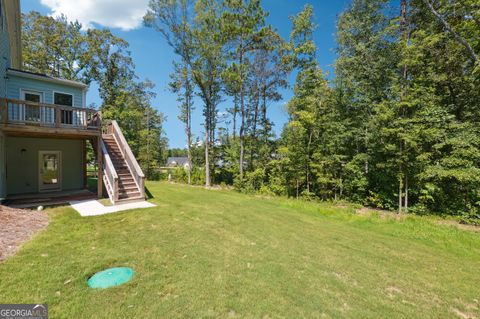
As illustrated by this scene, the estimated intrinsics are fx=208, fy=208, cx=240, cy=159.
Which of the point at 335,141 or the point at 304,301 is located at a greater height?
the point at 335,141

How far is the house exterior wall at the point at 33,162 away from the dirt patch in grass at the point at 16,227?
4.09m

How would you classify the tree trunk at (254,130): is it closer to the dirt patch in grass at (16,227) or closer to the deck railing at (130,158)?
the deck railing at (130,158)

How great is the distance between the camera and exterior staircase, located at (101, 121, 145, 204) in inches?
310

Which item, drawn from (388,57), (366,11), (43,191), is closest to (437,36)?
(388,57)

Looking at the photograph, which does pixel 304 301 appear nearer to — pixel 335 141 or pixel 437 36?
pixel 335 141

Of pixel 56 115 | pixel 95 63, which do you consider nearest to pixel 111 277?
pixel 56 115

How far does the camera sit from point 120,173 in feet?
29.5

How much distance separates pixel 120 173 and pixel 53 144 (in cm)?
373

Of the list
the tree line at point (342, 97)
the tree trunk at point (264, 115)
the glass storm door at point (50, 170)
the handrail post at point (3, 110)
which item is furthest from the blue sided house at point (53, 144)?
the tree trunk at point (264, 115)

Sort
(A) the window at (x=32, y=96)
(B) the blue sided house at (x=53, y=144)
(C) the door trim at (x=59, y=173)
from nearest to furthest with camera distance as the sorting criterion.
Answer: (B) the blue sided house at (x=53, y=144)
(A) the window at (x=32, y=96)
(C) the door trim at (x=59, y=173)

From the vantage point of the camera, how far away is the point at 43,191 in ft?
30.5

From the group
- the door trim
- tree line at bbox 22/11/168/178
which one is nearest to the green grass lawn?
the door trim

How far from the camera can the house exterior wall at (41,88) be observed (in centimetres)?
858

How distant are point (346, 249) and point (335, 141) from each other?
753cm
